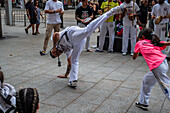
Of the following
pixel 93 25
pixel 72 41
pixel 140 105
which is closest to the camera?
pixel 140 105

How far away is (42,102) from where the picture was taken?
4.21m

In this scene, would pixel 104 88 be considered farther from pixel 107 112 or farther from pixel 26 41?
pixel 26 41

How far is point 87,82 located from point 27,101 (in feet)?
11.4

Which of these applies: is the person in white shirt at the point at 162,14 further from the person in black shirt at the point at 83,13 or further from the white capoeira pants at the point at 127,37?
the person in black shirt at the point at 83,13

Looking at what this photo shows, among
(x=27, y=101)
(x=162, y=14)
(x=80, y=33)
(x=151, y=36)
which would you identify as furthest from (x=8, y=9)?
(x=27, y=101)

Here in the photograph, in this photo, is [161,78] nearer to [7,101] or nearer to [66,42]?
[66,42]

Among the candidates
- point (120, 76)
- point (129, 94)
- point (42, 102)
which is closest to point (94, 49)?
point (120, 76)

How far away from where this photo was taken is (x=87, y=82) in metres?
5.39

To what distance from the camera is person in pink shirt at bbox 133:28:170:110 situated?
3638 millimetres

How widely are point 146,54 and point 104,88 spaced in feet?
4.98

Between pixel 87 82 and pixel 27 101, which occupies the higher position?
pixel 27 101

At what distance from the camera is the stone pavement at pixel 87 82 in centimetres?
412

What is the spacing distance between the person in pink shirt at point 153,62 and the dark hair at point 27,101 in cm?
222

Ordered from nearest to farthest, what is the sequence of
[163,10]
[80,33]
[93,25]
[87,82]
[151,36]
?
[151,36] → [93,25] → [80,33] → [87,82] → [163,10]
